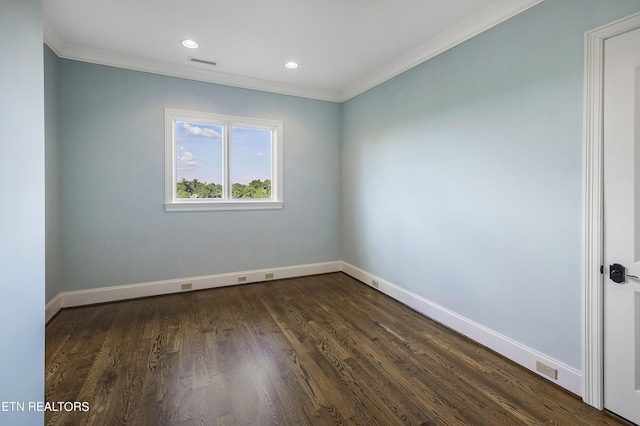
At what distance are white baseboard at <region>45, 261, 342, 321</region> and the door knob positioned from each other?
11.4 ft

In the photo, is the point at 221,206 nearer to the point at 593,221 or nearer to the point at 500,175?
the point at 500,175

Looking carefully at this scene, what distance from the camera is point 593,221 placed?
5.96ft

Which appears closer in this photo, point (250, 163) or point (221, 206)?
point (221, 206)

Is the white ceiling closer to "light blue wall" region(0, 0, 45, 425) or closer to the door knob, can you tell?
"light blue wall" region(0, 0, 45, 425)

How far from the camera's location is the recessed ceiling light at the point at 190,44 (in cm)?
300

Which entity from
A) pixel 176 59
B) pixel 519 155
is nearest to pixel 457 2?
pixel 519 155

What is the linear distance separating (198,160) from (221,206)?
71cm

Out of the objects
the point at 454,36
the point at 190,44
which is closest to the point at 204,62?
the point at 190,44

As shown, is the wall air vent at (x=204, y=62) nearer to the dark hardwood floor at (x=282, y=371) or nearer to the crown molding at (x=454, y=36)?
the crown molding at (x=454, y=36)

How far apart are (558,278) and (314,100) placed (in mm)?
3850

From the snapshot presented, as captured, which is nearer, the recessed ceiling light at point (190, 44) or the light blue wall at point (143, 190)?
the recessed ceiling light at point (190, 44)

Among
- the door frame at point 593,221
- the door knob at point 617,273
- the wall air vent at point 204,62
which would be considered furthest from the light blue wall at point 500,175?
the wall air vent at point 204,62

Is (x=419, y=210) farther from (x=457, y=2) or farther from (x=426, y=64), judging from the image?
(x=457, y=2)

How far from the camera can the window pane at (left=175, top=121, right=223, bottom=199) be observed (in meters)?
3.83
